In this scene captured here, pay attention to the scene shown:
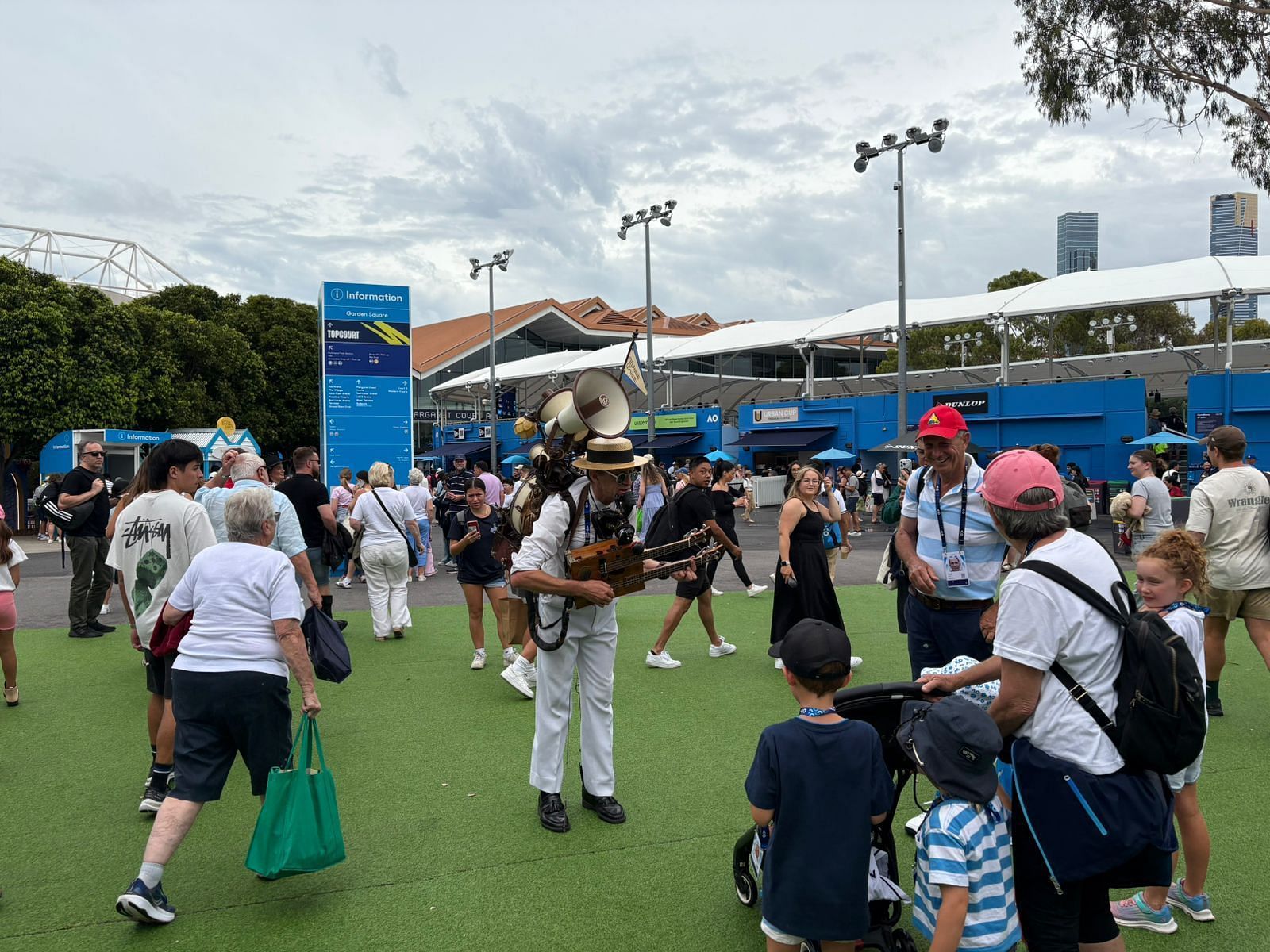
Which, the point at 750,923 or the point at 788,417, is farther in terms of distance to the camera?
the point at 788,417

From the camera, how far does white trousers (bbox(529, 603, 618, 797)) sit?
414 centimetres

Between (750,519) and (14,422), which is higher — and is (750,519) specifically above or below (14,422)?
below

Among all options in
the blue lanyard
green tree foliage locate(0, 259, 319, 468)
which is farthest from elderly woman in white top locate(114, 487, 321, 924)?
green tree foliage locate(0, 259, 319, 468)

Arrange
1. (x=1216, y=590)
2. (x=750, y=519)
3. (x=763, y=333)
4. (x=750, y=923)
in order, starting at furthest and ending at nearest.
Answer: (x=763, y=333) → (x=750, y=519) → (x=1216, y=590) → (x=750, y=923)

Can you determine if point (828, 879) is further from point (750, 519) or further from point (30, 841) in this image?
point (750, 519)

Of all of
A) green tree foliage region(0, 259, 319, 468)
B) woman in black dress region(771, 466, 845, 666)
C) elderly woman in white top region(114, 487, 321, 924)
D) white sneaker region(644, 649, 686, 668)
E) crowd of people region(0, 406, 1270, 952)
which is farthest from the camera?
green tree foliage region(0, 259, 319, 468)

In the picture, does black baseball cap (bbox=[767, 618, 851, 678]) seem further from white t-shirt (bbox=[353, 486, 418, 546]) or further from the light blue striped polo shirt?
white t-shirt (bbox=[353, 486, 418, 546])

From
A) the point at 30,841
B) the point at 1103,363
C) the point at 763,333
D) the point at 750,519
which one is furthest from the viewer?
the point at 763,333

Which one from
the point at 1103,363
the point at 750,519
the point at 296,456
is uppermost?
the point at 1103,363

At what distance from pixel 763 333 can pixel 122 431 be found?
982 inches

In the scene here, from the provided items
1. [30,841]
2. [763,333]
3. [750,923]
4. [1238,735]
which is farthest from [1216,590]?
[763,333]

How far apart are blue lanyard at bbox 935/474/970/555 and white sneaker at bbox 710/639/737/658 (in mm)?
3745

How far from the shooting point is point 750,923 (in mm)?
3266

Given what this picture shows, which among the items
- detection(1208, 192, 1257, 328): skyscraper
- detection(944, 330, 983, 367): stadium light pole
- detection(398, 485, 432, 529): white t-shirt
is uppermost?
detection(1208, 192, 1257, 328): skyscraper
